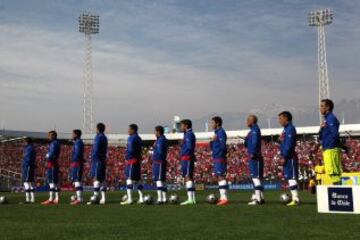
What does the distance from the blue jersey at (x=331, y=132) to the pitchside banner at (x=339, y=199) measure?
1.73 m

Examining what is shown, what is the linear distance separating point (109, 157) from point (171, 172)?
8.13 m

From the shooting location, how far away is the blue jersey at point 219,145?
16344mm

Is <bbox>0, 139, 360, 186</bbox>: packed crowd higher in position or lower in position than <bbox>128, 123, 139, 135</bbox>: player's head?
lower

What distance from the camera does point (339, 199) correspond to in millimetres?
11000

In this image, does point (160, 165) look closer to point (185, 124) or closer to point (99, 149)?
point (185, 124)

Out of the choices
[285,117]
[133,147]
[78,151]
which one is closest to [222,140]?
[285,117]

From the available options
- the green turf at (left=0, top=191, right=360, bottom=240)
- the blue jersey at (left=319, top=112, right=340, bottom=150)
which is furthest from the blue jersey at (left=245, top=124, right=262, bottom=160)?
the green turf at (left=0, top=191, right=360, bottom=240)

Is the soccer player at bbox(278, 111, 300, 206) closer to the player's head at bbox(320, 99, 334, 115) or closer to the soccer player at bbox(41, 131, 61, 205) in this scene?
the player's head at bbox(320, 99, 334, 115)

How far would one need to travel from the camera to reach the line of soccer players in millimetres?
A: 12703

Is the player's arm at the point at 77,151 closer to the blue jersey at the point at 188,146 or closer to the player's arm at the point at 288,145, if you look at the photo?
the blue jersey at the point at 188,146

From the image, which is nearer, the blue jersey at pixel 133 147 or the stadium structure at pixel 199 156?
the blue jersey at pixel 133 147

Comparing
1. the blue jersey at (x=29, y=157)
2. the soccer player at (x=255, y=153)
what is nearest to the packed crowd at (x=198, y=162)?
the blue jersey at (x=29, y=157)

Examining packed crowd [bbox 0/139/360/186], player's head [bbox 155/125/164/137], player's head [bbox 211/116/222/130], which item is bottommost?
packed crowd [bbox 0/139/360/186]

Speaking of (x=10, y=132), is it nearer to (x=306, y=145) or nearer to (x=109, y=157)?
(x=109, y=157)
